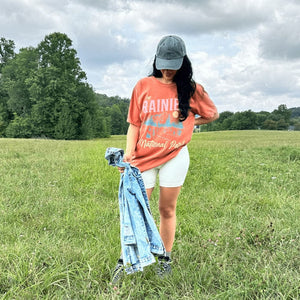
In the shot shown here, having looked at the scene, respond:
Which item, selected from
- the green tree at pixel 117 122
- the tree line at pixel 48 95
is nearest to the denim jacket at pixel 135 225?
the tree line at pixel 48 95

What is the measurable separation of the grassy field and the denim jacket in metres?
0.24

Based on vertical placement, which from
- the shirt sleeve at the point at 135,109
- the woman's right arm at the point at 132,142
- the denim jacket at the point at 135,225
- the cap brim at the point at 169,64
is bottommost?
the denim jacket at the point at 135,225

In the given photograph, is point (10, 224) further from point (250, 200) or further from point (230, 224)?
point (250, 200)

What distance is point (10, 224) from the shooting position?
3.23 m

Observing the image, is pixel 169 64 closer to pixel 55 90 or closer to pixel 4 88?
pixel 55 90

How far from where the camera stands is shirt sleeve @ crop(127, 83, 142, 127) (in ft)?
7.19

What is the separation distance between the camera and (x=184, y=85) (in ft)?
7.04

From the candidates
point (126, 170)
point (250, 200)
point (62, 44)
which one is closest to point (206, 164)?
point (250, 200)

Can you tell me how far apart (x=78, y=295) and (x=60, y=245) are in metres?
0.80

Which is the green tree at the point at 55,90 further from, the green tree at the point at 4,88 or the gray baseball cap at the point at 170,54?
the gray baseball cap at the point at 170,54

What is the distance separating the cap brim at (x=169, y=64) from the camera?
205cm

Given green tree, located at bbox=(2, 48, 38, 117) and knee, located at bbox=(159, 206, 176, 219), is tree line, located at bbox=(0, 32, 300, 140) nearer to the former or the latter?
green tree, located at bbox=(2, 48, 38, 117)

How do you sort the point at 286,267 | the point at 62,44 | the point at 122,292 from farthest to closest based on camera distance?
the point at 62,44, the point at 286,267, the point at 122,292

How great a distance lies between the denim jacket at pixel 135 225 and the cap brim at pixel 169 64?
0.73 meters
